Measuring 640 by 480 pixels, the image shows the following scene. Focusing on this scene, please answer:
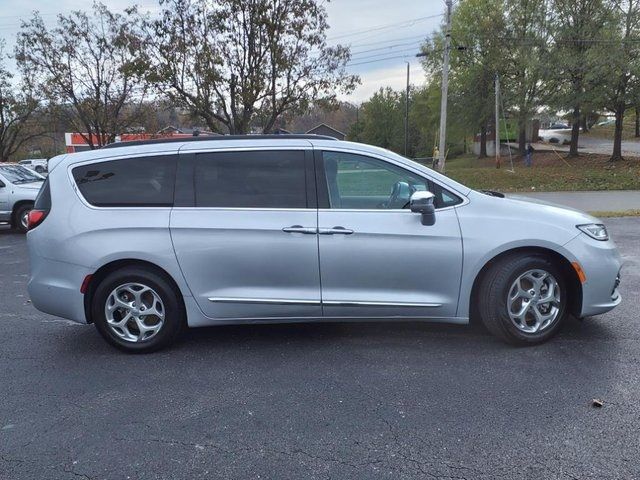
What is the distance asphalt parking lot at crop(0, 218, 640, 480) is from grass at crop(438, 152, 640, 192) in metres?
17.1

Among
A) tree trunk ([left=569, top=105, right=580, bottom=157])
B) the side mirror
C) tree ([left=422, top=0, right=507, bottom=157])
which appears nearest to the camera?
the side mirror

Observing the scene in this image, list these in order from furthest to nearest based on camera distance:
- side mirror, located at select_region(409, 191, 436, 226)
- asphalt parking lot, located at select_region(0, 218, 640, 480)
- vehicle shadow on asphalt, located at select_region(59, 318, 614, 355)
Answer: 1. vehicle shadow on asphalt, located at select_region(59, 318, 614, 355)
2. side mirror, located at select_region(409, 191, 436, 226)
3. asphalt parking lot, located at select_region(0, 218, 640, 480)

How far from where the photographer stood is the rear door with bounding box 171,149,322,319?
4008 millimetres

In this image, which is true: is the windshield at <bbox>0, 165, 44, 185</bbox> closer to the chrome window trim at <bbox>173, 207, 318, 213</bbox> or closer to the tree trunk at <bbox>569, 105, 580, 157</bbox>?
the chrome window trim at <bbox>173, 207, 318, 213</bbox>

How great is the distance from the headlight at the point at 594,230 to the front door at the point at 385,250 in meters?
1.06

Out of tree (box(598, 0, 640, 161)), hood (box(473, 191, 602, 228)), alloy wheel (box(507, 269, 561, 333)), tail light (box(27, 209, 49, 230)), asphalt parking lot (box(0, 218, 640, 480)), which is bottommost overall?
asphalt parking lot (box(0, 218, 640, 480))

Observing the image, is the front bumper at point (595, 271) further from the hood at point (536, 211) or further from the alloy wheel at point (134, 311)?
the alloy wheel at point (134, 311)

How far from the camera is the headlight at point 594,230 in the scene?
407 centimetres

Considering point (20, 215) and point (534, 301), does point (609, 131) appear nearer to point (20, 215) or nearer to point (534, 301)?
point (20, 215)

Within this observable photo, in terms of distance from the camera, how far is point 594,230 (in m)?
4.11

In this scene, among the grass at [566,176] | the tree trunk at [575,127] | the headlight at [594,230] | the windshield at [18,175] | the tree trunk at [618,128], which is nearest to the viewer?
the headlight at [594,230]

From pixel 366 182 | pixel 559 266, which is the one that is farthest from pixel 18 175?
pixel 559 266

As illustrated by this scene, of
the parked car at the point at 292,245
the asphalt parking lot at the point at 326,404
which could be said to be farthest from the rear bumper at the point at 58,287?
the asphalt parking lot at the point at 326,404

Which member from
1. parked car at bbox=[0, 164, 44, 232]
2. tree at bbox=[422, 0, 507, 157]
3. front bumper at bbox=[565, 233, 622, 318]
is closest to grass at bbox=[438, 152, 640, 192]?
tree at bbox=[422, 0, 507, 157]
